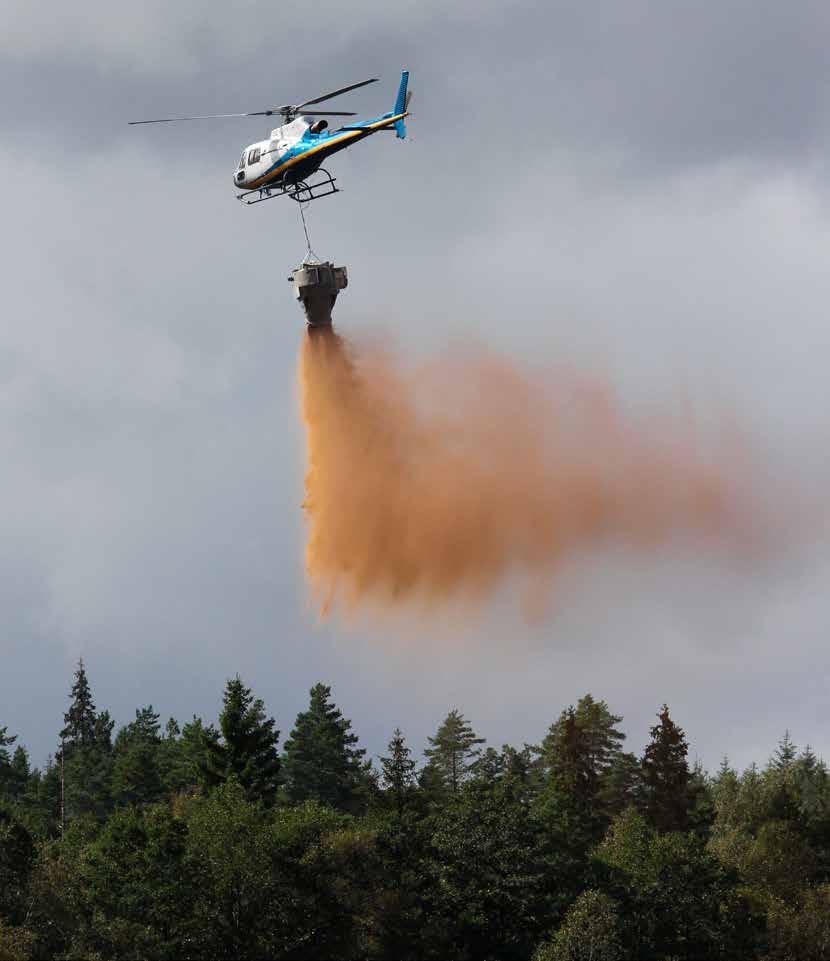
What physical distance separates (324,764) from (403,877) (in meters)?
37.3

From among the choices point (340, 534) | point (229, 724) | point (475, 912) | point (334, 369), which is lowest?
point (475, 912)

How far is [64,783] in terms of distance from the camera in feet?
425

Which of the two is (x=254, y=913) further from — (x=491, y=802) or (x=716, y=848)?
(x=716, y=848)

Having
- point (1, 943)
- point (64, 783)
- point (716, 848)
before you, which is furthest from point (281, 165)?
point (64, 783)

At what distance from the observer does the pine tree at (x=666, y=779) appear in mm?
108625

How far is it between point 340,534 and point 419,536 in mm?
6003

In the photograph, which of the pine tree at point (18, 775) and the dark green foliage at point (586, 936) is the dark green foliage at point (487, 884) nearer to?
the dark green foliage at point (586, 936)

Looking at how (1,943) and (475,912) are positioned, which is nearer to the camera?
(1,943)

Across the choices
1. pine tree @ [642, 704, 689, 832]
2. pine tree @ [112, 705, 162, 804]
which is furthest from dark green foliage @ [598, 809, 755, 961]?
pine tree @ [112, 705, 162, 804]

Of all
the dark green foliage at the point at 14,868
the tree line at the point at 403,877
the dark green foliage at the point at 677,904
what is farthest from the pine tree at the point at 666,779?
the dark green foliage at the point at 14,868

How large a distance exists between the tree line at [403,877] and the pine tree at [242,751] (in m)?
0.11

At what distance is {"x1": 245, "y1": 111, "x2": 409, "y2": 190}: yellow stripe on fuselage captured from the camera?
84250 millimetres

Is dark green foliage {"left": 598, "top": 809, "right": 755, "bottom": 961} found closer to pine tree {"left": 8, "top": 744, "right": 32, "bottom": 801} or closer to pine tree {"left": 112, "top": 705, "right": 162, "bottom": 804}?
pine tree {"left": 112, "top": 705, "right": 162, "bottom": 804}

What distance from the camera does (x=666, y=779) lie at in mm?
110188
